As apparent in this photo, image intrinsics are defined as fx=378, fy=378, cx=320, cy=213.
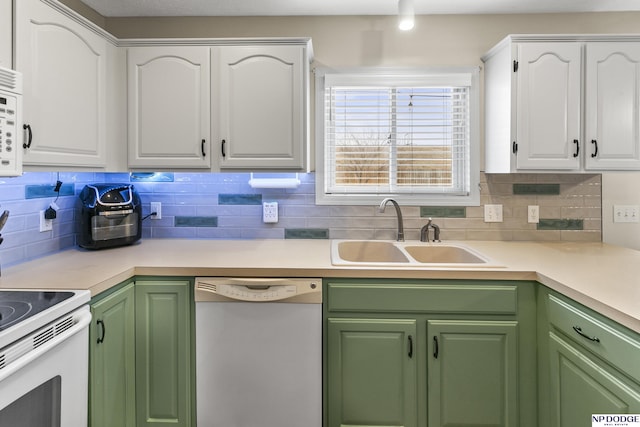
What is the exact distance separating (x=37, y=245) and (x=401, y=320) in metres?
1.81

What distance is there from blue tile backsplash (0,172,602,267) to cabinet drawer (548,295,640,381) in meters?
0.92

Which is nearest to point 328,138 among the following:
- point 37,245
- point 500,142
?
point 500,142

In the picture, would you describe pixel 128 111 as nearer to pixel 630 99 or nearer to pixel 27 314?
pixel 27 314

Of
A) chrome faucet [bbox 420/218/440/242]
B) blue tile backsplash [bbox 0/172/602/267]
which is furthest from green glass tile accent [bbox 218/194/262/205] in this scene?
chrome faucet [bbox 420/218/440/242]

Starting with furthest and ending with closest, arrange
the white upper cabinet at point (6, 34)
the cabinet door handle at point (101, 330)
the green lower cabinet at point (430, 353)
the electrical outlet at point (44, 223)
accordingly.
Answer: the electrical outlet at point (44, 223)
the green lower cabinet at point (430, 353)
the cabinet door handle at point (101, 330)
the white upper cabinet at point (6, 34)

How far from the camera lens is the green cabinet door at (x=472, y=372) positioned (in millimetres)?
1636

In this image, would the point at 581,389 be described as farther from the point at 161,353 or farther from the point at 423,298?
the point at 161,353

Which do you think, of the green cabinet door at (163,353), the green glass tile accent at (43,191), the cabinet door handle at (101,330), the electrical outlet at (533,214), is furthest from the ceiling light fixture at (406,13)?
the green glass tile accent at (43,191)

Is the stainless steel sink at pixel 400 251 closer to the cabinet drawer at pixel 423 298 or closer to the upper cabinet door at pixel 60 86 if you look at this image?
the cabinet drawer at pixel 423 298

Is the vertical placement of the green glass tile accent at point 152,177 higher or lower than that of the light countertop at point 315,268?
higher

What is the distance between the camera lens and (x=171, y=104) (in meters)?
2.04

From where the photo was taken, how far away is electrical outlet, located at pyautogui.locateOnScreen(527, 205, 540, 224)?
232 cm

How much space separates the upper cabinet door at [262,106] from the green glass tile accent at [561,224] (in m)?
1.52

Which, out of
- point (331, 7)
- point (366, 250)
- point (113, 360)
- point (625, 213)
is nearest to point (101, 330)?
point (113, 360)
